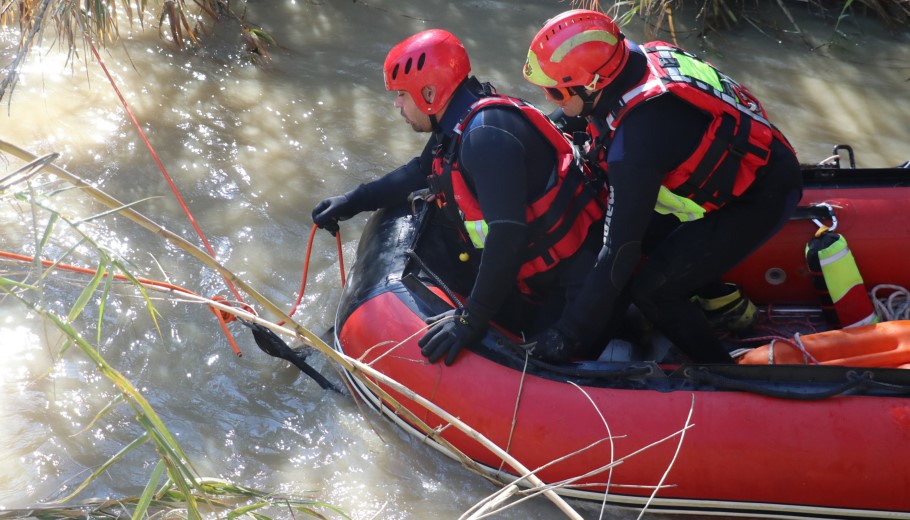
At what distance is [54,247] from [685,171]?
9.18 feet

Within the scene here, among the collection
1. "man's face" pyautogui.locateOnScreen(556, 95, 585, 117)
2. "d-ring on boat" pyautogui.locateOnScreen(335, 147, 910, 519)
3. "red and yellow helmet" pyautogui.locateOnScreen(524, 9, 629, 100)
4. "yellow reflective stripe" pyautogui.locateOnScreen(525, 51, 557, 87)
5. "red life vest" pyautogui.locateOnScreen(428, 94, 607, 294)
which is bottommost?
"d-ring on boat" pyautogui.locateOnScreen(335, 147, 910, 519)

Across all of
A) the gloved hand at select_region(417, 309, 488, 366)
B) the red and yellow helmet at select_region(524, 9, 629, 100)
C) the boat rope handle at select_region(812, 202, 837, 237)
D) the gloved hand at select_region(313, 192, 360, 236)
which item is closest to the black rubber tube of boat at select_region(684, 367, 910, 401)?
the boat rope handle at select_region(812, 202, 837, 237)

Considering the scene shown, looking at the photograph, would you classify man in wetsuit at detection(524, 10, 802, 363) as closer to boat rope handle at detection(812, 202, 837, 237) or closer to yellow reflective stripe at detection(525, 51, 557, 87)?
yellow reflective stripe at detection(525, 51, 557, 87)

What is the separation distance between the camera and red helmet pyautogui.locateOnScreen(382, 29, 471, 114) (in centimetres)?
281

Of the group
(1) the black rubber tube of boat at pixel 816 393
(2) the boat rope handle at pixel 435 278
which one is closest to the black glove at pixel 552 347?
(2) the boat rope handle at pixel 435 278

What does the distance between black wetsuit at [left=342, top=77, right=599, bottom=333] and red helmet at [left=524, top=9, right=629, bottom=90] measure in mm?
204

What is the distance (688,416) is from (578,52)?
1.14 metres

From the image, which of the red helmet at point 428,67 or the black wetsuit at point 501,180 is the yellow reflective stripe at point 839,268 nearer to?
the black wetsuit at point 501,180

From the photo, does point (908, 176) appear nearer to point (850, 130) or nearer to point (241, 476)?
point (850, 130)

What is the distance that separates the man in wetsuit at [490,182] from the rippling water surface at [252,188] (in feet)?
2.31

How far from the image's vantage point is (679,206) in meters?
A: 2.78

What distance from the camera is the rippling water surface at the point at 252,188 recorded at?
3057mm

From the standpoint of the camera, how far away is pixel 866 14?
6191 mm

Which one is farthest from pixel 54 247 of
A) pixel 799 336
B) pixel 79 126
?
pixel 799 336
